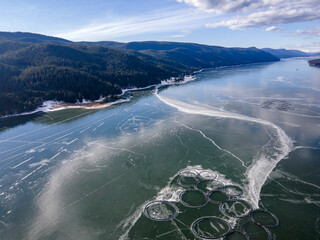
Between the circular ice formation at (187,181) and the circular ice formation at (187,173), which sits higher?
the circular ice formation at (187,173)

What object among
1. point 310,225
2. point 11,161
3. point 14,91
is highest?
point 14,91

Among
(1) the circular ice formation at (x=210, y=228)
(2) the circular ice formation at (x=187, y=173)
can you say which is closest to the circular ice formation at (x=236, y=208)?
(1) the circular ice formation at (x=210, y=228)

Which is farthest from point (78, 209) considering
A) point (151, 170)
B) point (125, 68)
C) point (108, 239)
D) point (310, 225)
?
point (125, 68)

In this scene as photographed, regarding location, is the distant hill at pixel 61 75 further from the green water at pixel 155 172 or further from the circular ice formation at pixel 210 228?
the circular ice formation at pixel 210 228

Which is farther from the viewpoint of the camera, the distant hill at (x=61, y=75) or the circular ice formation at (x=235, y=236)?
the distant hill at (x=61, y=75)

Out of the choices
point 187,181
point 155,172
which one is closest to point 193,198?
point 187,181

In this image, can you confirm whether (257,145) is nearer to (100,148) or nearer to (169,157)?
(169,157)
